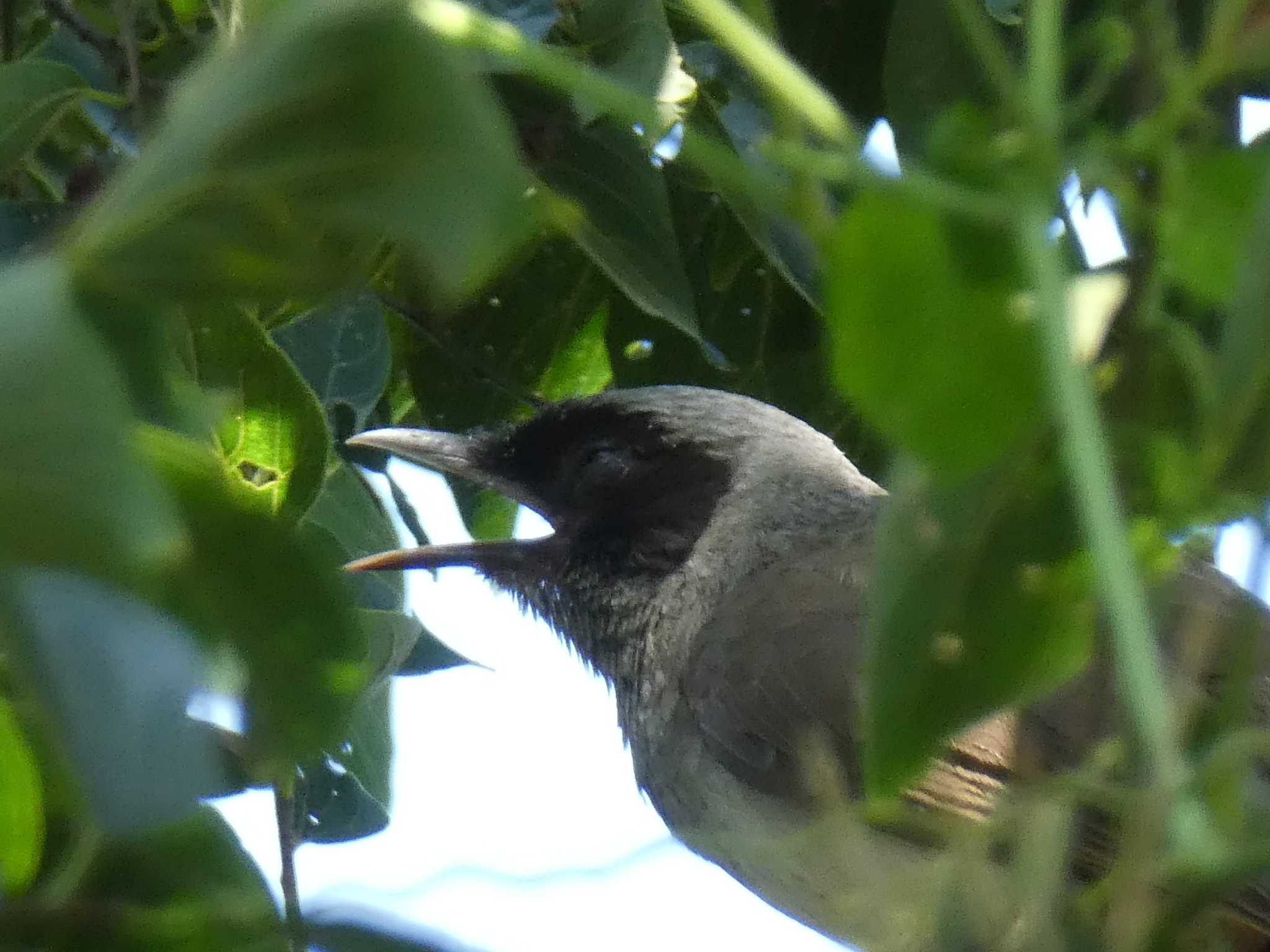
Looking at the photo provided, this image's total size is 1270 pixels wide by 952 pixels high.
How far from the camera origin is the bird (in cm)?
318

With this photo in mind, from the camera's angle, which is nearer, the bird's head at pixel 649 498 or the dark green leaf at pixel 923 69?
the dark green leaf at pixel 923 69

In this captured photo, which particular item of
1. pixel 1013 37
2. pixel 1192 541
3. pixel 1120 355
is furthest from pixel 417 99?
pixel 1013 37

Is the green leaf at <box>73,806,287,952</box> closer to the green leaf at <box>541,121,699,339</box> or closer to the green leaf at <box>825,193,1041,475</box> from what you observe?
the green leaf at <box>825,193,1041,475</box>

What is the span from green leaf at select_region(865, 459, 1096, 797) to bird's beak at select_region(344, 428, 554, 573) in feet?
6.09

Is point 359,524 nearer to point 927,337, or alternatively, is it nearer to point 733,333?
point 733,333

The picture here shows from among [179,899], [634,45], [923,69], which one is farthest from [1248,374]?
[634,45]

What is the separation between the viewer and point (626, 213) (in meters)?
2.46

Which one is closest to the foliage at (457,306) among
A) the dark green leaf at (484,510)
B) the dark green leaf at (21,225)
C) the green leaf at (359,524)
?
the dark green leaf at (21,225)

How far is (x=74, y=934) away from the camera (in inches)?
36.8

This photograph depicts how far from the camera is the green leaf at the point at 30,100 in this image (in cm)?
202

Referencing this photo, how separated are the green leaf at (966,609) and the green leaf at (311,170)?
0.27 meters

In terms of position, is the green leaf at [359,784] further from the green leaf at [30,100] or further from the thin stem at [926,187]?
the thin stem at [926,187]

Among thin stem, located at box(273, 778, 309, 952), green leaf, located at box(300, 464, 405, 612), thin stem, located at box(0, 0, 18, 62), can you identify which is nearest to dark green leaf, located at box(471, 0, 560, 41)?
green leaf, located at box(300, 464, 405, 612)

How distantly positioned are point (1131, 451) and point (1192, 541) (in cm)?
10
